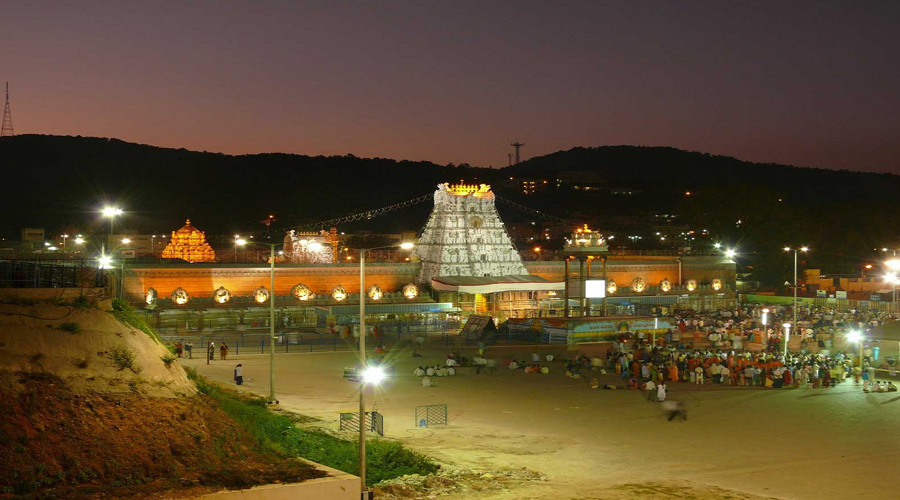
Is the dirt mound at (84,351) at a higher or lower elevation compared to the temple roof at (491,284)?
lower

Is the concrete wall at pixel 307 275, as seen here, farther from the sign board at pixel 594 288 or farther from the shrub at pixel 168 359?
the shrub at pixel 168 359

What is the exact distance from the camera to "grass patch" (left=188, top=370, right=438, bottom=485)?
19.1 m

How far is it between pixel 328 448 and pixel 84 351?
20.5 ft

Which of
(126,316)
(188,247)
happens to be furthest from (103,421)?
(188,247)

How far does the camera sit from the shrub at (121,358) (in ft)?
54.4

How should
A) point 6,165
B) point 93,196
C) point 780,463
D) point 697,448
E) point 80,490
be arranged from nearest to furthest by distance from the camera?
point 80,490 → point 780,463 → point 697,448 → point 93,196 → point 6,165

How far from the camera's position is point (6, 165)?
16312cm

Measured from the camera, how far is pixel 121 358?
16.7m

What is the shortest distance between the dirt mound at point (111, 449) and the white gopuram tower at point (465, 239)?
47.7m

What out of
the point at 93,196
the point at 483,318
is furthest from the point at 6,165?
the point at 483,318

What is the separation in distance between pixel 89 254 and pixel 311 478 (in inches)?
1700

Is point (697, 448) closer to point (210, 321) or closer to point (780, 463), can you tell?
point (780, 463)

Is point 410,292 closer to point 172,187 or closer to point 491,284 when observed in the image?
point 491,284

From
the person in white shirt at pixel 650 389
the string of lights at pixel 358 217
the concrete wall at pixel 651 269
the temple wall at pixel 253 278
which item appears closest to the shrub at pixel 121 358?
the person in white shirt at pixel 650 389
